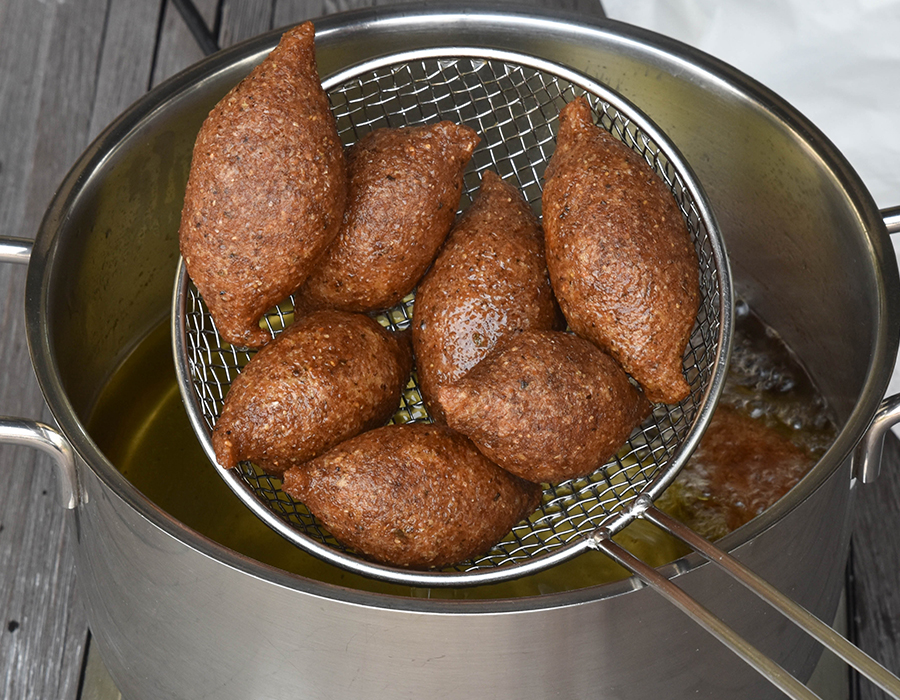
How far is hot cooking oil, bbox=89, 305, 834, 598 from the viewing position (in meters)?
1.00

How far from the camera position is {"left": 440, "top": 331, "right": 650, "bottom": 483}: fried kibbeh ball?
748 mm

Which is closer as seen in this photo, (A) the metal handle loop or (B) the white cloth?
(A) the metal handle loop

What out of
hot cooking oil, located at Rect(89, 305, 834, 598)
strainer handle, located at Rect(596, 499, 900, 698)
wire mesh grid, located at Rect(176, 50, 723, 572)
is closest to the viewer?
strainer handle, located at Rect(596, 499, 900, 698)

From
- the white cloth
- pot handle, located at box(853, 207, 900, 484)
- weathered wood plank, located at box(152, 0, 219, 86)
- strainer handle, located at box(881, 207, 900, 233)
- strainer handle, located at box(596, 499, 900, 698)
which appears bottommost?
strainer handle, located at box(596, 499, 900, 698)

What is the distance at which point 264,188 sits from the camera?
0.78 meters

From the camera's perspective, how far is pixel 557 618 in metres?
0.64

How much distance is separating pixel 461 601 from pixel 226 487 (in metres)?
0.53

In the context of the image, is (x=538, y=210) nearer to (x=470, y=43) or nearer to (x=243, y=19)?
(x=470, y=43)

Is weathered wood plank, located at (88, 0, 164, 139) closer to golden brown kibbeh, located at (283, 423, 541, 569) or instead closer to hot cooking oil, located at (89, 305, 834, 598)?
hot cooking oil, located at (89, 305, 834, 598)

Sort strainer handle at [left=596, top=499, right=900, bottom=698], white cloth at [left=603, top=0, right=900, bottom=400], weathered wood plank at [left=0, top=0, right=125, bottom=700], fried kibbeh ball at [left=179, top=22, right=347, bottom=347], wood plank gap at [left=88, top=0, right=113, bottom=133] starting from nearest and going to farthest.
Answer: strainer handle at [left=596, top=499, right=900, bottom=698], fried kibbeh ball at [left=179, top=22, right=347, bottom=347], weathered wood plank at [left=0, top=0, right=125, bottom=700], white cloth at [left=603, top=0, right=900, bottom=400], wood plank gap at [left=88, top=0, right=113, bottom=133]

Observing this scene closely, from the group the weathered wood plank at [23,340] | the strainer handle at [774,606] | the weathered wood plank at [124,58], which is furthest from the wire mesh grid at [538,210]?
the weathered wood plank at [124,58]

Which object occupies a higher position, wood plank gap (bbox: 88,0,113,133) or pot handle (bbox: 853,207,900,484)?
wood plank gap (bbox: 88,0,113,133)

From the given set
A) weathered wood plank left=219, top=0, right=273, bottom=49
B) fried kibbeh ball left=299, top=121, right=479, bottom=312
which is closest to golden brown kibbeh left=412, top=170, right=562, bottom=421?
fried kibbeh ball left=299, top=121, right=479, bottom=312

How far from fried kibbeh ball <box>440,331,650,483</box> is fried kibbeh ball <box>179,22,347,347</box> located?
19cm
